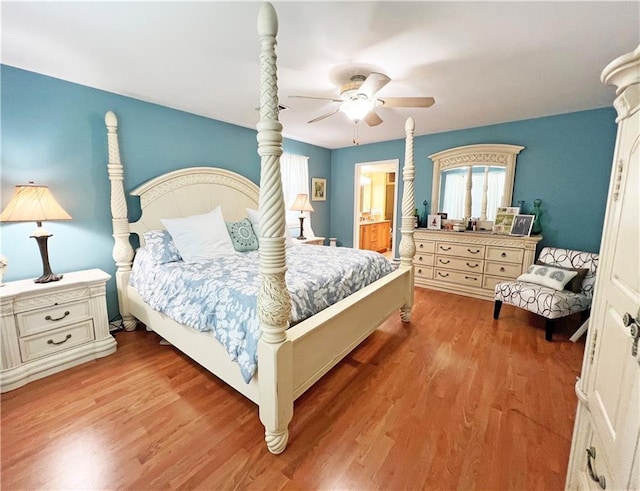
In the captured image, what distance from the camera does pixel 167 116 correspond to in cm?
303

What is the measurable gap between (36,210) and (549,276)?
15.0 ft

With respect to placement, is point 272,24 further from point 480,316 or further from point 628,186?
point 480,316

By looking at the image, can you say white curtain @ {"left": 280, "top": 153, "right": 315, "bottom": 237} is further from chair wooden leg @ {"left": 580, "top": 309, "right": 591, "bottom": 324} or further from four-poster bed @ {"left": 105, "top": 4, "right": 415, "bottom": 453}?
chair wooden leg @ {"left": 580, "top": 309, "right": 591, "bottom": 324}

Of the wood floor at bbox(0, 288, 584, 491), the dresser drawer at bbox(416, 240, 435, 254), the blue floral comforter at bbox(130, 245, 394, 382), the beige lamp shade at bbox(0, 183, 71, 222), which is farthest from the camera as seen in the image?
the dresser drawer at bbox(416, 240, 435, 254)

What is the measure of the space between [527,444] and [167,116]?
160 inches

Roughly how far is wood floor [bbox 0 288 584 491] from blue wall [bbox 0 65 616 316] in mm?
1152

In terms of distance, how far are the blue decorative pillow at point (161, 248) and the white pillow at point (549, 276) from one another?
363 centimetres

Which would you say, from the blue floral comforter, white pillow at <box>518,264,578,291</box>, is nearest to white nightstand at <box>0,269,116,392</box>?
the blue floral comforter

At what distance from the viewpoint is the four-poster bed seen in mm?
1217

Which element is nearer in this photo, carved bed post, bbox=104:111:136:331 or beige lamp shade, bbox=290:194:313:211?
carved bed post, bbox=104:111:136:331

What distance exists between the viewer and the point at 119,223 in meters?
2.63

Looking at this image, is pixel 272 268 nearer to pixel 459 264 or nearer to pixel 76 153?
pixel 76 153

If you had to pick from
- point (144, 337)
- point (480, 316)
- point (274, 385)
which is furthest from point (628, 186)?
point (144, 337)

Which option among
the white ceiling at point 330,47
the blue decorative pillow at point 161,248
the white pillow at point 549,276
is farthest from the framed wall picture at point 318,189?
the white pillow at point 549,276
